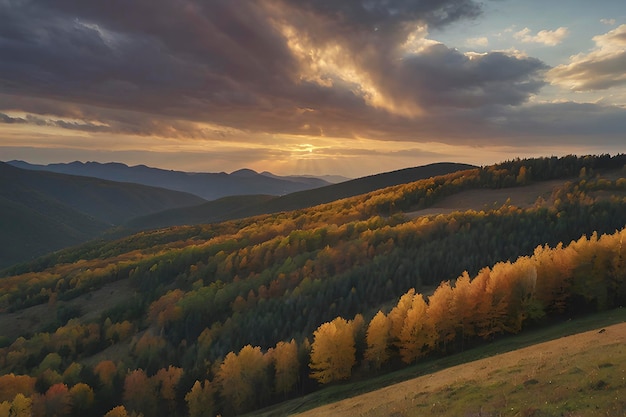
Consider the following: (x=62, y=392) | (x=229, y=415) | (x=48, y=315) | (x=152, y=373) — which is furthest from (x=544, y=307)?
(x=48, y=315)

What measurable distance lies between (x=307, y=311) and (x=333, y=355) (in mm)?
41714

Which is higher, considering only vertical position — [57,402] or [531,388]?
[531,388]

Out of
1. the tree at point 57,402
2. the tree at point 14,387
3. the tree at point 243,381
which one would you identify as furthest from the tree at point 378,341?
the tree at point 14,387

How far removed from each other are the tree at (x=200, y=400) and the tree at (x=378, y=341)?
3528 centimetres

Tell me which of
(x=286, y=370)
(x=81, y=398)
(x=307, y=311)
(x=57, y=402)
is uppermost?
(x=286, y=370)

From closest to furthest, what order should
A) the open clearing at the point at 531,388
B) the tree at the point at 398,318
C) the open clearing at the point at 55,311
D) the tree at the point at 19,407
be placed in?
the open clearing at the point at 531,388, the tree at the point at 19,407, the tree at the point at 398,318, the open clearing at the point at 55,311

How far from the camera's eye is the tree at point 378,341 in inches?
3216

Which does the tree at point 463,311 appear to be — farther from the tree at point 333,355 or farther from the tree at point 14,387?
the tree at point 14,387

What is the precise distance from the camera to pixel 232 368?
86312 mm

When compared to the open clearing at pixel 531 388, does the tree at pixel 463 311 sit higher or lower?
lower

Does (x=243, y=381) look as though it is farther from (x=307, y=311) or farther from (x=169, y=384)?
(x=307, y=311)

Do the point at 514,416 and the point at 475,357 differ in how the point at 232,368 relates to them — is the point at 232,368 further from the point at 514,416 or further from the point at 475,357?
the point at 514,416

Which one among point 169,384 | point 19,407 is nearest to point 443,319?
point 169,384

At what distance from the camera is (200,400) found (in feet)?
283
